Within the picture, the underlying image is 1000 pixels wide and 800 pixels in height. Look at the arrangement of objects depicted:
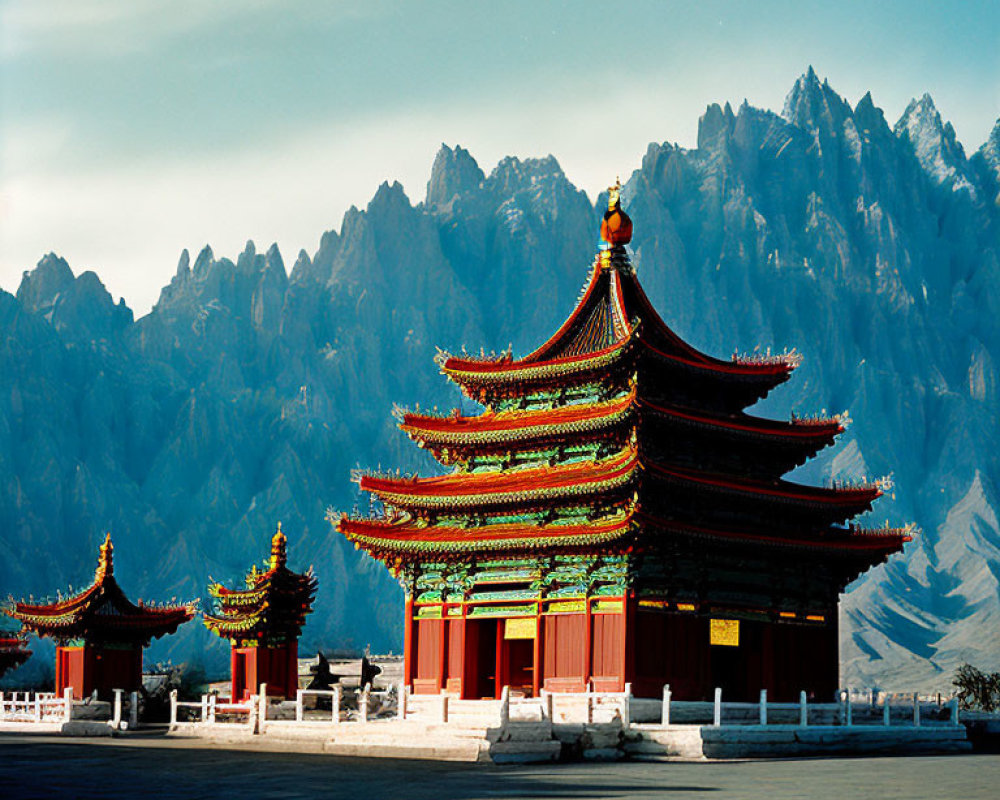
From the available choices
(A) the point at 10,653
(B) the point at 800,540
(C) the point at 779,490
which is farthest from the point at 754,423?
(A) the point at 10,653

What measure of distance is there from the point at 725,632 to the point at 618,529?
5746 millimetres

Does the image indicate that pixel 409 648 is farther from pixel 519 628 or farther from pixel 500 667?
pixel 519 628

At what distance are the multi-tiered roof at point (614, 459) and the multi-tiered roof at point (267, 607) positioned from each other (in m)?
6.34

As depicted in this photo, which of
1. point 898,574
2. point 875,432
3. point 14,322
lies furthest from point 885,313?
point 14,322

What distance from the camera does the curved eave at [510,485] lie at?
43.8m

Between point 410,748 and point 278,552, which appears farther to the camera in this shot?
point 278,552

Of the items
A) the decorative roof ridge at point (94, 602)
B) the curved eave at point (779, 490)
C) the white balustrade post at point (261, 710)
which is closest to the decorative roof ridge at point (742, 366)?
the curved eave at point (779, 490)

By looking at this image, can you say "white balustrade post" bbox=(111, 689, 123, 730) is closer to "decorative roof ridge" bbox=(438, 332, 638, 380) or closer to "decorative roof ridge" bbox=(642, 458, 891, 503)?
"decorative roof ridge" bbox=(438, 332, 638, 380)

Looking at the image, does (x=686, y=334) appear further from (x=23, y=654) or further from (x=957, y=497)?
(x=23, y=654)

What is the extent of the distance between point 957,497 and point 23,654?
12644 centimetres

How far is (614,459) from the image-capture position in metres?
45.6

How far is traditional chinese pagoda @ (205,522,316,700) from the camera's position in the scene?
55219 mm

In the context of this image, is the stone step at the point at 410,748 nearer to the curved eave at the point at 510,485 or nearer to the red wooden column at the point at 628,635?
the red wooden column at the point at 628,635

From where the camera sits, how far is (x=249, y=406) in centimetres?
18675
